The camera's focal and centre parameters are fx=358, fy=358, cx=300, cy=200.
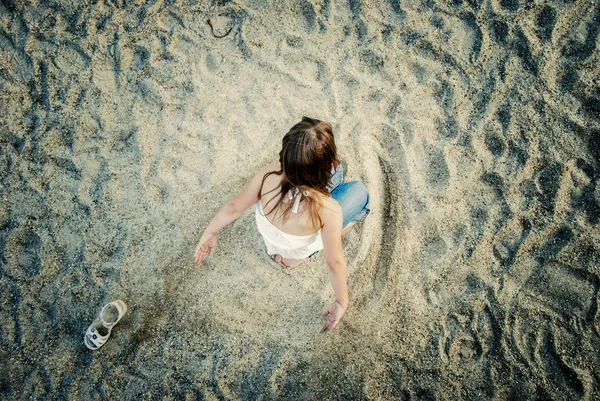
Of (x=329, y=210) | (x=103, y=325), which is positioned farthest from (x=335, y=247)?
(x=103, y=325)

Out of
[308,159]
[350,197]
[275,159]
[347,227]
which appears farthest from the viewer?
[275,159]

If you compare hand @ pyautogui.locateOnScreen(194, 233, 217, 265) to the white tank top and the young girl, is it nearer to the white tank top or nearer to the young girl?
the young girl

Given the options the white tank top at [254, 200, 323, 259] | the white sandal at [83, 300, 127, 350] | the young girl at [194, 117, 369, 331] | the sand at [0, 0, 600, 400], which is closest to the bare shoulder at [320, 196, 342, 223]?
the young girl at [194, 117, 369, 331]

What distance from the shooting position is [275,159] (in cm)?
276

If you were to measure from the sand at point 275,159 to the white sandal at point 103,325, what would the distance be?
3.3 inches

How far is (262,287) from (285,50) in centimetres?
186

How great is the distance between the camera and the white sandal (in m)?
2.27

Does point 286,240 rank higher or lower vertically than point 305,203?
lower

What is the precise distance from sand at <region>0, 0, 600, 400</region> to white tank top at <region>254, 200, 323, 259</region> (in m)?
0.46

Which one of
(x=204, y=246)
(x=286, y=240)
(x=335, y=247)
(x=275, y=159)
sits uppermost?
(x=335, y=247)

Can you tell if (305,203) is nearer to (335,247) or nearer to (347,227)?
(335,247)

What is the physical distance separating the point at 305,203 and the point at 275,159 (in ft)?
3.55

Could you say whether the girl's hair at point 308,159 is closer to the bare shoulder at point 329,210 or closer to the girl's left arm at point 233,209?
the bare shoulder at point 329,210

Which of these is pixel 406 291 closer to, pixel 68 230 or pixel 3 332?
pixel 68 230
